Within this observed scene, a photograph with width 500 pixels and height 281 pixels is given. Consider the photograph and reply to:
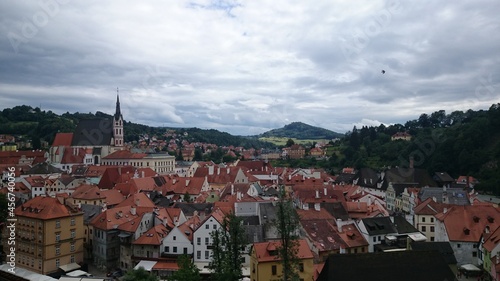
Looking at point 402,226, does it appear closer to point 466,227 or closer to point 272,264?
point 466,227

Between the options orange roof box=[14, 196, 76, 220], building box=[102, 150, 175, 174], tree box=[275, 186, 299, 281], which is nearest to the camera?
tree box=[275, 186, 299, 281]

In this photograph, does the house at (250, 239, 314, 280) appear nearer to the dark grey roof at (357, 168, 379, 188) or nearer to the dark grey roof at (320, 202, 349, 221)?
the dark grey roof at (320, 202, 349, 221)

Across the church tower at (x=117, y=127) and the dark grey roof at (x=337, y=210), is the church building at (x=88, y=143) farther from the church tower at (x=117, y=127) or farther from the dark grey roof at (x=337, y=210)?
the dark grey roof at (x=337, y=210)

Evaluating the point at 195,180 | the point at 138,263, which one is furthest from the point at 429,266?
the point at 195,180

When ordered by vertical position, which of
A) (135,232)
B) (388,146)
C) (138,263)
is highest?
(388,146)

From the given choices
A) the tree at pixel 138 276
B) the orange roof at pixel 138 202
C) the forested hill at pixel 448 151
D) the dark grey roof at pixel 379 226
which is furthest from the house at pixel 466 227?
the forested hill at pixel 448 151

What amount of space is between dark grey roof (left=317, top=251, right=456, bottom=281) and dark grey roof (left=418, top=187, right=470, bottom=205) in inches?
1297

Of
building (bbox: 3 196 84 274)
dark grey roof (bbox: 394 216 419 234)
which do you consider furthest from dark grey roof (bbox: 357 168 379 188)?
building (bbox: 3 196 84 274)

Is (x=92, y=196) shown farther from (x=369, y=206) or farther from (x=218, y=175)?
(x=369, y=206)

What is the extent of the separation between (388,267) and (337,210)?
22012 mm

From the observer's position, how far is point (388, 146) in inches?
4343

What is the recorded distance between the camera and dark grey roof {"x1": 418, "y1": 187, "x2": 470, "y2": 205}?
5134 cm

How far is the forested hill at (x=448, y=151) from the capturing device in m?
82.2

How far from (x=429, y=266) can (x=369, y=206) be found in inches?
940
